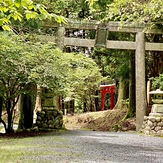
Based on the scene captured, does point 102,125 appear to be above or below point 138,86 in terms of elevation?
below

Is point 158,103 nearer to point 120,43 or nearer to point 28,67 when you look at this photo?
point 120,43

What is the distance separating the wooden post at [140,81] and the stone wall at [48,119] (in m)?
2.59

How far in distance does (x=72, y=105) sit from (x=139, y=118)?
34.0ft

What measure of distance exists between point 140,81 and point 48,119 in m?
3.24

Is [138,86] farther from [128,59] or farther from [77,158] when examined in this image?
[77,158]

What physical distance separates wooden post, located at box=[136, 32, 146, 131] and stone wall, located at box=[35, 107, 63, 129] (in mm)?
2592

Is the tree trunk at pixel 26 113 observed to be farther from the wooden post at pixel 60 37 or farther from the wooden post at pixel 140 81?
the wooden post at pixel 140 81

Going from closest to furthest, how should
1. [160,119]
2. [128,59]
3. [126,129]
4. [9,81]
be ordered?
[9,81], [160,119], [126,129], [128,59]

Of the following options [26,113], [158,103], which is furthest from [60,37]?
[158,103]

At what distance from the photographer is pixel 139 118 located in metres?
9.68

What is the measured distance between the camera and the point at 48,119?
9094 millimetres

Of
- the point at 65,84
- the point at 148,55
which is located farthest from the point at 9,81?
the point at 148,55

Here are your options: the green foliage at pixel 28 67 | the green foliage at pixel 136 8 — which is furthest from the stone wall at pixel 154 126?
the green foliage at pixel 136 8

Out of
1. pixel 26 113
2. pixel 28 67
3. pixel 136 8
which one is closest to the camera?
pixel 136 8
